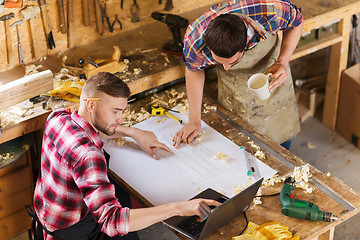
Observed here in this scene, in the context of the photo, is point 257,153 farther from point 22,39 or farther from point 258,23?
point 22,39

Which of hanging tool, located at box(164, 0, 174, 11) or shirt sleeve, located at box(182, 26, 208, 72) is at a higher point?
shirt sleeve, located at box(182, 26, 208, 72)

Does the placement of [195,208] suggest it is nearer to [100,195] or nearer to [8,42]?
[100,195]

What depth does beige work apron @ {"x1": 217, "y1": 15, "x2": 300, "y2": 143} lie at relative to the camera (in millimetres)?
2990

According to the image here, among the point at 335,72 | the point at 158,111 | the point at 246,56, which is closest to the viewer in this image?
the point at 246,56

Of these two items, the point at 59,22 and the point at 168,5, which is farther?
the point at 168,5

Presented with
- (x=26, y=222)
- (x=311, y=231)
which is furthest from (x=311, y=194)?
(x=26, y=222)

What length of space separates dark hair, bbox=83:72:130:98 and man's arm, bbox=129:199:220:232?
0.53 meters

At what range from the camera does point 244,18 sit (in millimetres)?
2578

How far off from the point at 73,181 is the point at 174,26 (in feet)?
4.57

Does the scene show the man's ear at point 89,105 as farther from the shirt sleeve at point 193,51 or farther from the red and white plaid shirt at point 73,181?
the shirt sleeve at point 193,51

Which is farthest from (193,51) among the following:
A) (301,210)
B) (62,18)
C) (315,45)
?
(315,45)

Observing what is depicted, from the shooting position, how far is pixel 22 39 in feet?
10.7

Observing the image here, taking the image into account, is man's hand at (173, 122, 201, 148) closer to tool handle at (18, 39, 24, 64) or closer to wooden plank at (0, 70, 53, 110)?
wooden plank at (0, 70, 53, 110)

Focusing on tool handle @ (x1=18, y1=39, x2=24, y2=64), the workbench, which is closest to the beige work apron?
the workbench
